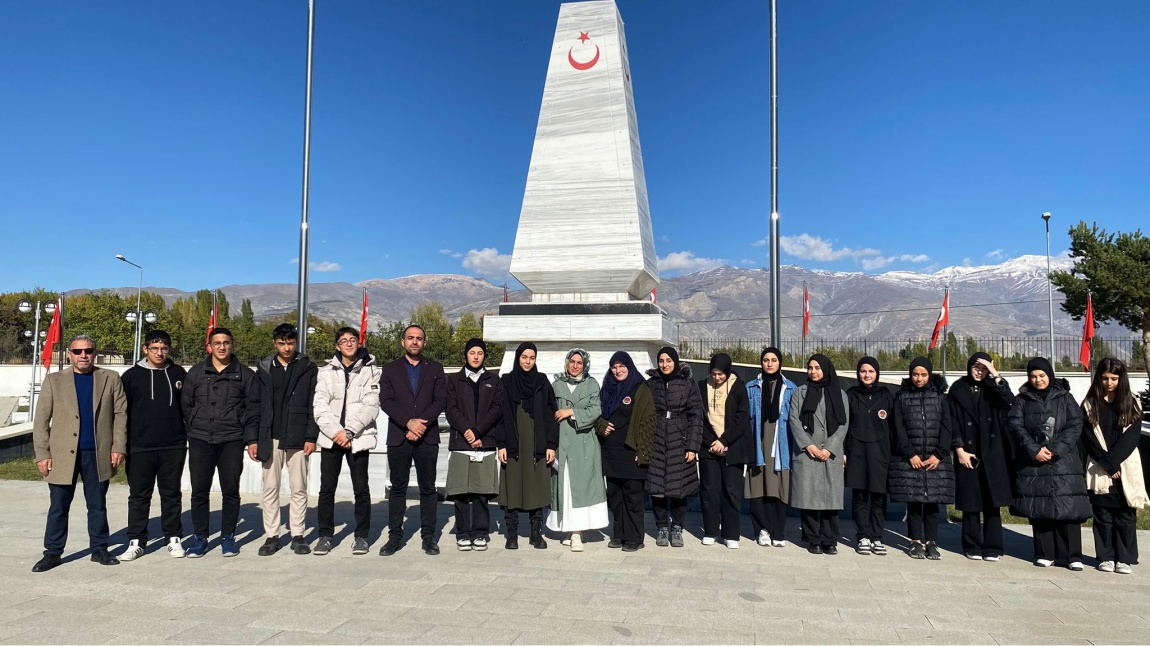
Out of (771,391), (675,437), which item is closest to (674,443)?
(675,437)

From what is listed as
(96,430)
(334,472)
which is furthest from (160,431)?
(334,472)

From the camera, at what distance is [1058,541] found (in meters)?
5.27

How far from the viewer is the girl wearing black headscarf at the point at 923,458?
17.9 feet

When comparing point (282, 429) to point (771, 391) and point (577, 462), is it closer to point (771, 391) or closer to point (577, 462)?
point (577, 462)

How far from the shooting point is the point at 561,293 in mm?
8430

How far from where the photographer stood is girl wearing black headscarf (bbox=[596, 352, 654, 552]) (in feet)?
18.7

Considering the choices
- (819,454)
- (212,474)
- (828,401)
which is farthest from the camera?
(828,401)

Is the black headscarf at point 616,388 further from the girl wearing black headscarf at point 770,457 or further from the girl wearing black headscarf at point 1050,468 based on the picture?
the girl wearing black headscarf at point 1050,468

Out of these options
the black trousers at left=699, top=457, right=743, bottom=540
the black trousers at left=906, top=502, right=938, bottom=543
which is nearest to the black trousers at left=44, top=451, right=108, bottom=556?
the black trousers at left=699, top=457, right=743, bottom=540

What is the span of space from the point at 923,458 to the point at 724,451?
153cm

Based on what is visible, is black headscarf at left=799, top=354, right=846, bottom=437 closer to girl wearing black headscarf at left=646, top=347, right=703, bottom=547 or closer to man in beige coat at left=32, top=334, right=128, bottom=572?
girl wearing black headscarf at left=646, top=347, right=703, bottom=547

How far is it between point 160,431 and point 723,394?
175 inches

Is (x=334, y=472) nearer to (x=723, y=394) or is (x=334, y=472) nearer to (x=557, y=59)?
(x=723, y=394)

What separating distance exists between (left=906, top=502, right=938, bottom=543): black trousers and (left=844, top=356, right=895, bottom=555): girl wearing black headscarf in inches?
9.2
